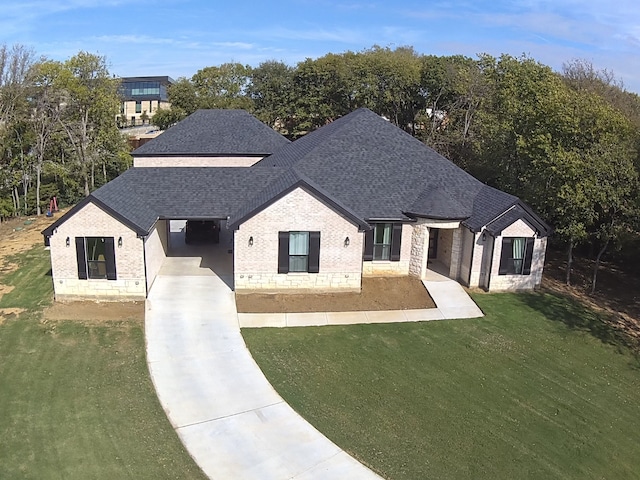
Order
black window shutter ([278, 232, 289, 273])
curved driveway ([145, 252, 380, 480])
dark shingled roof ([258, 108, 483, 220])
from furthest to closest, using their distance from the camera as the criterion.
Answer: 1. dark shingled roof ([258, 108, 483, 220])
2. black window shutter ([278, 232, 289, 273])
3. curved driveway ([145, 252, 380, 480])

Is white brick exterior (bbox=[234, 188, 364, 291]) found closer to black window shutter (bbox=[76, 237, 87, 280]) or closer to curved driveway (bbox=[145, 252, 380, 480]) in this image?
curved driveway (bbox=[145, 252, 380, 480])

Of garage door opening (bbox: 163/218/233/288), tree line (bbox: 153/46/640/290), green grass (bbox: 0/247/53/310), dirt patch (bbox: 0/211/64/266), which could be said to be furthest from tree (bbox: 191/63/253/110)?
green grass (bbox: 0/247/53/310)

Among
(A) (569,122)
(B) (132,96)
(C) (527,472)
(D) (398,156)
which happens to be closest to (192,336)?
(C) (527,472)

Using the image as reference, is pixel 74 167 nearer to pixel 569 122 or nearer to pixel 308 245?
pixel 308 245

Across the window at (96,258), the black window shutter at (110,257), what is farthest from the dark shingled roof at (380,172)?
the window at (96,258)

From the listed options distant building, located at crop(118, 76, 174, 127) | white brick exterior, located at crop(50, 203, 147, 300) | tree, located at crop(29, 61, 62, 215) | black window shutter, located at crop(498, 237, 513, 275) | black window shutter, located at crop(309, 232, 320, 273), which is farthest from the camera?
distant building, located at crop(118, 76, 174, 127)

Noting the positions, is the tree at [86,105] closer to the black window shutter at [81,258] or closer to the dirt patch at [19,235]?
the dirt patch at [19,235]

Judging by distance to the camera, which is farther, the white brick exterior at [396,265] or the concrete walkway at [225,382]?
the white brick exterior at [396,265]
